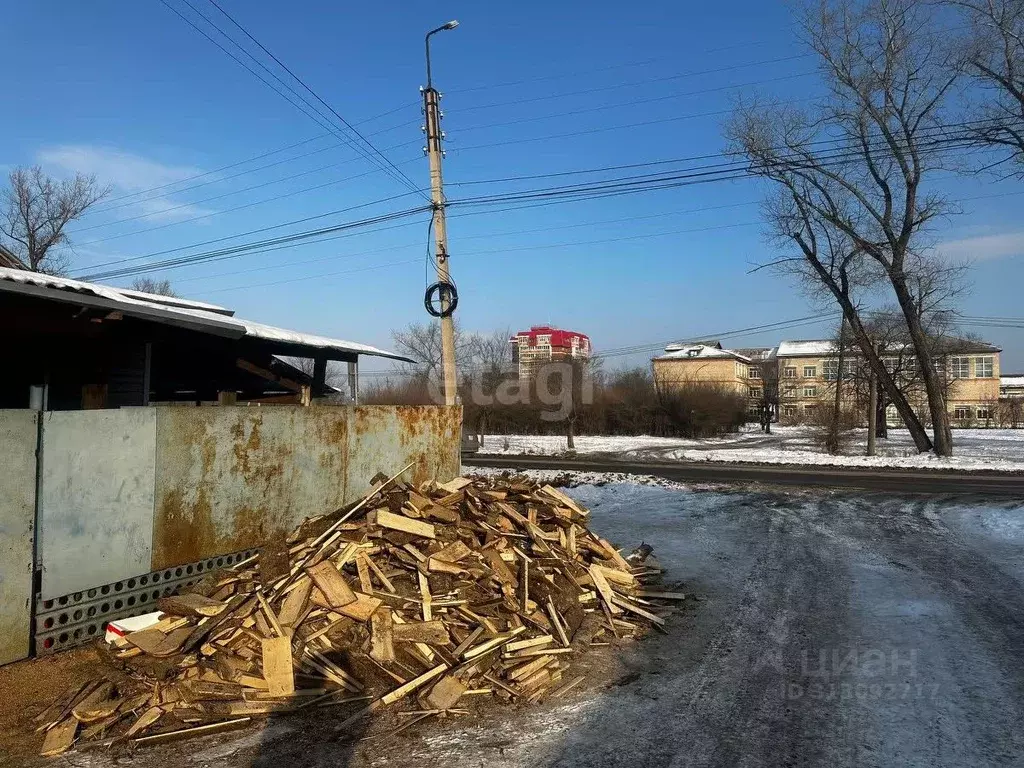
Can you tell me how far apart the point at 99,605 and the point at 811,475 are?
19299 millimetres

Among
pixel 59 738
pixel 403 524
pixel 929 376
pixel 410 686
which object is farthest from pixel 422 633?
pixel 929 376

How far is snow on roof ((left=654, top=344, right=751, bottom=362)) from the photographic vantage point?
83438mm

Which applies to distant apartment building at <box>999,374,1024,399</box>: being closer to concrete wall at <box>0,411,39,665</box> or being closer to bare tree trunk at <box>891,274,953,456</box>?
bare tree trunk at <box>891,274,953,456</box>

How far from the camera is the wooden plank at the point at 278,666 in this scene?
4.61 meters

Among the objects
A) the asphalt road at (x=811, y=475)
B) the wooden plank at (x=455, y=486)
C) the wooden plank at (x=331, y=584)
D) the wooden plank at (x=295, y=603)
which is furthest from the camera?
the asphalt road at (x=811, y=475)

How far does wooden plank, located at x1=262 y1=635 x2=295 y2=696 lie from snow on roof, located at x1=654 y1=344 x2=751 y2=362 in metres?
81.2

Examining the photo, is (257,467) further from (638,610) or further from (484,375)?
(484,375)

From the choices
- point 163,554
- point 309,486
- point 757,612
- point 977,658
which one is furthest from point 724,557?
point 163,554

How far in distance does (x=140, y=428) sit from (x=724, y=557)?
7186 mm

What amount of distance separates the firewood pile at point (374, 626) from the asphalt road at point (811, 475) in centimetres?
1228

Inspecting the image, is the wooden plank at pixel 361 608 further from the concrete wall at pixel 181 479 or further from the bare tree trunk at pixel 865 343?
the bare tree trunk at pixel 865 343

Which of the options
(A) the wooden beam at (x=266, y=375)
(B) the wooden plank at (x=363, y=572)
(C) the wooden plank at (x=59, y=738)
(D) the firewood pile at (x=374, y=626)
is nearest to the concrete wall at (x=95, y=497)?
(D) the firewood pile at (x=374, y=626)

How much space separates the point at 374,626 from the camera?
205 inches

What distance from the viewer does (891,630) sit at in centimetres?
602
